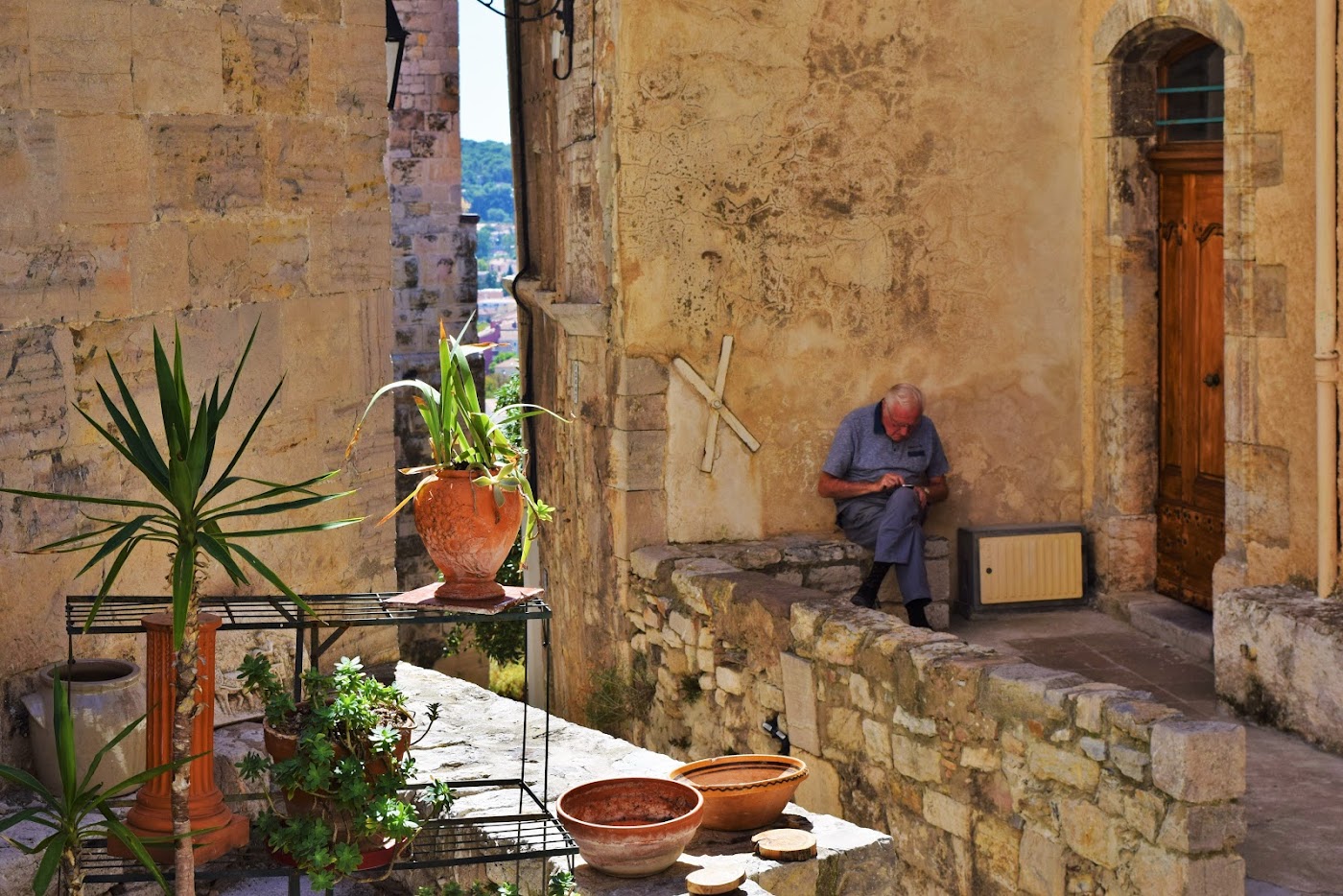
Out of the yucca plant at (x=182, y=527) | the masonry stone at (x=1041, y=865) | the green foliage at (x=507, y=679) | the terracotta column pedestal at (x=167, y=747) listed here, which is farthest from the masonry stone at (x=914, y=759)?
the green foliage at (x=507, y=679)

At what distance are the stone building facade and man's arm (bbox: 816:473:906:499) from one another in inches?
7.4

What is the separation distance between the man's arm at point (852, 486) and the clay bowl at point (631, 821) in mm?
3994

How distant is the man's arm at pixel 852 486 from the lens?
7809mm

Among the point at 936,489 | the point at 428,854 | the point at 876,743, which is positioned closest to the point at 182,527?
the point at 428,854

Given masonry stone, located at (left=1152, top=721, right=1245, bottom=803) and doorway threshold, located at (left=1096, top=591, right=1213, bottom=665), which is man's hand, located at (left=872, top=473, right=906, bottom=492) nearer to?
doorway threshold, located at (left=1096, top=591, right=1213, bottom=665)

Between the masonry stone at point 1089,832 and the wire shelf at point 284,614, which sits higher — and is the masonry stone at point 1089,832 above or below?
below

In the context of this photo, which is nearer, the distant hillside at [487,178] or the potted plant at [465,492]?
the potted plant at [465,492]

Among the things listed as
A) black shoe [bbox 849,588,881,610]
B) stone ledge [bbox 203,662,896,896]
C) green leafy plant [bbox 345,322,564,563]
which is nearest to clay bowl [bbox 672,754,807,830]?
stone ledge [bbox 203,662,896,896]

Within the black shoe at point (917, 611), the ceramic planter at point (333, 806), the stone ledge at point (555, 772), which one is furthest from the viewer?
the black shoe at point (917, 611)

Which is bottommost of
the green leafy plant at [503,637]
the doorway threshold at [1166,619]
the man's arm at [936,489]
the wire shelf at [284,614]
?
the green leafy plant at [503,637]

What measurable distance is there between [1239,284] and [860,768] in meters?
2.48

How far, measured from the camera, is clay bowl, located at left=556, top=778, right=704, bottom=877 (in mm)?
3730

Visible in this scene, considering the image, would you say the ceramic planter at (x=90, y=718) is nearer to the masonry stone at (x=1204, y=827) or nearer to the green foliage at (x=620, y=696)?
the masonry stone at (x=1204, y=827)

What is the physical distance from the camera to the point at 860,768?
20.5 feet
